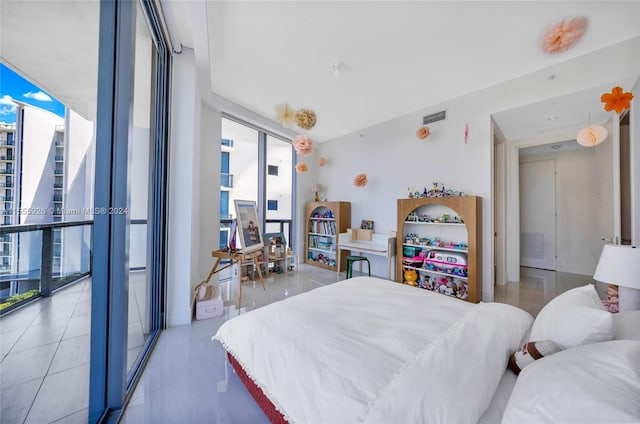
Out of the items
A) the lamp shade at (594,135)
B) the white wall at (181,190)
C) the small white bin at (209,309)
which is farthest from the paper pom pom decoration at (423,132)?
the small white bin at (209,309)

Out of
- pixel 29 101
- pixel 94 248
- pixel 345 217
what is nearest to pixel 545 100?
pixel 345 217

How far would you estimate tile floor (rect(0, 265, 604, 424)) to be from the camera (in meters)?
0.87

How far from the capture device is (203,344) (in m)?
1.95

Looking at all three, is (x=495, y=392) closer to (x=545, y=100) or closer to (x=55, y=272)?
(x=55, y=272)

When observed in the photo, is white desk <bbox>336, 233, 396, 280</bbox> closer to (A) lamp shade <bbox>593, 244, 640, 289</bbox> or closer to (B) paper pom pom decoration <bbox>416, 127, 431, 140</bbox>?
(B) paper pom pom decoration <bbox>416, 127, 431, 140</bbox>

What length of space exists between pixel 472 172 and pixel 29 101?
13.3 feet

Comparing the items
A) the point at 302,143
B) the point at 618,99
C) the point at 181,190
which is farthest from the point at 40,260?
the point at 618,99

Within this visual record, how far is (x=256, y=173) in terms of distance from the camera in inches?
170

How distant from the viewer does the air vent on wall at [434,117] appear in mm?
3418

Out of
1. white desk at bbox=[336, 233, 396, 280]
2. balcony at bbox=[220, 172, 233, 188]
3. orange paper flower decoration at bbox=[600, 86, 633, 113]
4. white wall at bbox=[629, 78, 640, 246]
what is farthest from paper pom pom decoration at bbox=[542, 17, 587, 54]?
balcony at bbox=[220, 172, 233, 188]

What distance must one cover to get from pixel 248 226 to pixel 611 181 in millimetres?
4722

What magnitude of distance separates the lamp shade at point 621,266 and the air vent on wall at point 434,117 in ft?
8.55

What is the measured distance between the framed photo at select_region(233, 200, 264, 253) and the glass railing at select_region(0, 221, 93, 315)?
5.48 ft

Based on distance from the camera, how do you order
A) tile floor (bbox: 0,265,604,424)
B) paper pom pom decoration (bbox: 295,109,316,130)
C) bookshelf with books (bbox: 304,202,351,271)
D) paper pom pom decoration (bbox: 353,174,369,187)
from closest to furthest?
tile floor (bbox: 0,265,604,424), paper pom pom decoration (bbox: 295,109,316,130), paper pom pom decoration (bbox: 353,174,369,187), bookshelf with books (bbox: 304,202,351,271)
